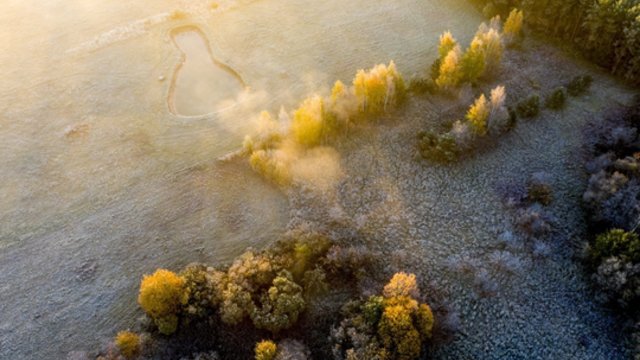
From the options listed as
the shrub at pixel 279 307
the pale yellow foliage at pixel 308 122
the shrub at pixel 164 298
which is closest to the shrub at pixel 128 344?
the shrub at pixel 164 298

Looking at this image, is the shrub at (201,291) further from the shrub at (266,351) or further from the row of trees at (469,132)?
the row of trees at (469,132)

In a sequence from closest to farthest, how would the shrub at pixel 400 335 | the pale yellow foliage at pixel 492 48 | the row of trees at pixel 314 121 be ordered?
the shrub at pixel 400 335, the row of trees at pixel 314 121, the pale yellow foliage at pixel 492 48

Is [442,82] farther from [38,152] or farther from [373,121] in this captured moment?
[38,152]

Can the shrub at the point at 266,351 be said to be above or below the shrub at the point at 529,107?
below

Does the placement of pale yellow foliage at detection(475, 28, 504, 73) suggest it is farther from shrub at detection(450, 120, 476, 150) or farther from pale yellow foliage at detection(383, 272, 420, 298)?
pale yellow foliage at detection(383, 272, 420, 298)

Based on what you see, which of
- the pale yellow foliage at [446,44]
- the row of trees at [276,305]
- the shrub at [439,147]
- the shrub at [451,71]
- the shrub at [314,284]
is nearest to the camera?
the row of trees at [276,305]

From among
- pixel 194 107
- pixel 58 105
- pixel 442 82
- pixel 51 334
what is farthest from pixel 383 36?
pixel 51 334
